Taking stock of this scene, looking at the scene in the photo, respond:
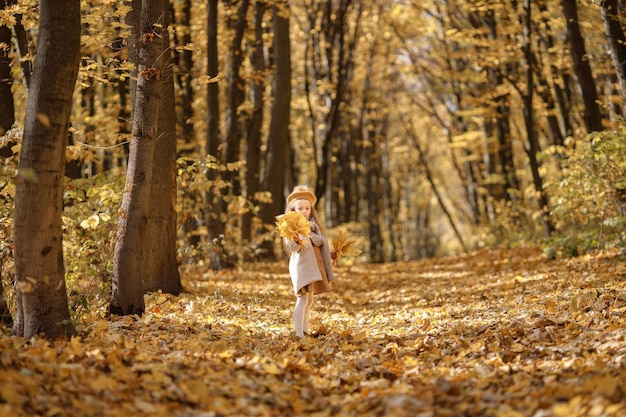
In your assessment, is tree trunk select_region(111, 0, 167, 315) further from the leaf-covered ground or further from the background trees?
the leaf-covered ground

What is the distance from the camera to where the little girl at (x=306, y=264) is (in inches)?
309

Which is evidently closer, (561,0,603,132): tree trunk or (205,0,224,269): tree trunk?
(205,0,224,269): tree trunk

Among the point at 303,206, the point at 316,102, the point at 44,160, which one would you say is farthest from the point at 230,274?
the point at 316,102

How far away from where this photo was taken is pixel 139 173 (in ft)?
26.3

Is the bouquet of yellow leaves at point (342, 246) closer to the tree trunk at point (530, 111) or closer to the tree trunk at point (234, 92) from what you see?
the tree trunk at point (234, 92)

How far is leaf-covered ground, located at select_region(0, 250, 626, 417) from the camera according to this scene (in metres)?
4.57

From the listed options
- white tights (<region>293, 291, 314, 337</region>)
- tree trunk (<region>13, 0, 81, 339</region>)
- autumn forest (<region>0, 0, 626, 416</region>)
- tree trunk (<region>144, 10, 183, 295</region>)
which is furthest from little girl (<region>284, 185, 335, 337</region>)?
tree trunk (<region>13, 0, 81, 339</region>)

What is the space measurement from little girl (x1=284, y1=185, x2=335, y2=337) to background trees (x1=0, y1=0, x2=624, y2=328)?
6.07 feet

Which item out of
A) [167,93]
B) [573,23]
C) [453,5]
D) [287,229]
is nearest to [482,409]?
[287,229]

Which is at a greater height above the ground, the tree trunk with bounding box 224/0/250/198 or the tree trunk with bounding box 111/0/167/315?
the tree trunk with bounding box 224/0/250/198

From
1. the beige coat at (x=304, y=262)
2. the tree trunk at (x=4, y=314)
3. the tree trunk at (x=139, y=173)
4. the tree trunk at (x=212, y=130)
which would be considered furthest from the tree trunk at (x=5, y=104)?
the tree trunk at (x=212, y=130)

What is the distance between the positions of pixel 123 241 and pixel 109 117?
22.6ft

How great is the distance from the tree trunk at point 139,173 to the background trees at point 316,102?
19 centimetres

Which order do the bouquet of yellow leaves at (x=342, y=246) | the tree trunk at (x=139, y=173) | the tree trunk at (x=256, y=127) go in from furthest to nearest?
the tree trunk at (x=256, y=127) < the bouquet of yellow leaves at (x=342, y=246) < the tree trunk at (x=139, y=173)
